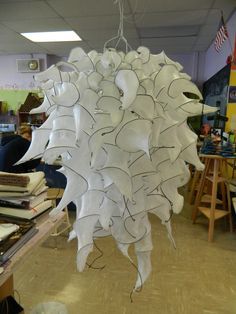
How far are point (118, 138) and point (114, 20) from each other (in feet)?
12.7

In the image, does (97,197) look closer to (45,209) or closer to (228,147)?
(45,209)

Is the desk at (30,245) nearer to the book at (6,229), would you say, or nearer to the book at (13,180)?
the book at (6,229)

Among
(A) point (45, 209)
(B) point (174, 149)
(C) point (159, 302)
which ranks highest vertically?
(B) point (174, 149)

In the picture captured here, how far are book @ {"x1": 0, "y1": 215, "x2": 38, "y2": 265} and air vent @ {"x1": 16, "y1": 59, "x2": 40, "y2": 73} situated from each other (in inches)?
225

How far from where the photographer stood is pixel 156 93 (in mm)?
625

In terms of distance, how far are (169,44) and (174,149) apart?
5.38 meters

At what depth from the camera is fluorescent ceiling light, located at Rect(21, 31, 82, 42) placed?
455 centimetres

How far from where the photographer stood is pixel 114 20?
12.7 ft

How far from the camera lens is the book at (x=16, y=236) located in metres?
0.95

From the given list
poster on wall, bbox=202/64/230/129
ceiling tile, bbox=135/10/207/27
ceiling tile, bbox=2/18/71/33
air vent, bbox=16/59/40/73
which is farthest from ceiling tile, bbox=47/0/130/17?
air vent, bbox=16/59/40/73

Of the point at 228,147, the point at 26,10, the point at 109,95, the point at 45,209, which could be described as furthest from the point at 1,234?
the point at 26,10

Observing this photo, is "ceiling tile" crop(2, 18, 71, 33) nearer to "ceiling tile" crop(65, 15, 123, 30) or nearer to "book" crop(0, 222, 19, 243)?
"ceiling tile" crop(65, 15, 123, 30)

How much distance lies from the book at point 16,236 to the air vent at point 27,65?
5723 mm

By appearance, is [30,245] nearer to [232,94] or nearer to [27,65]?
[232,94]
